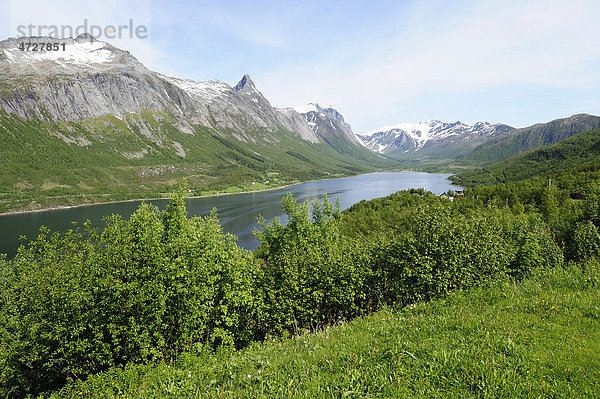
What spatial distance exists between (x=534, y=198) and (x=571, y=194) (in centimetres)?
1070

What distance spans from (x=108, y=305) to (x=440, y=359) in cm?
1656

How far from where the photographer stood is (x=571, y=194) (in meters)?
94.8

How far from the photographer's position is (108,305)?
1552 centimetres

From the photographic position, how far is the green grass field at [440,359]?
249 inches

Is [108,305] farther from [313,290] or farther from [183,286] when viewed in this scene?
[313,290]

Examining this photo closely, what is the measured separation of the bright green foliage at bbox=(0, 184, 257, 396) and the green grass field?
4.35 metres

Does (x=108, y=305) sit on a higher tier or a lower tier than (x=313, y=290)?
higher

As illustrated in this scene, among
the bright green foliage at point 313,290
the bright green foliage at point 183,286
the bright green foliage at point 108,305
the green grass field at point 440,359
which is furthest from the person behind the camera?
the bright green foliage at point 313,290

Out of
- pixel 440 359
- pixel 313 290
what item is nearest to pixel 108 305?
pixel 313 290

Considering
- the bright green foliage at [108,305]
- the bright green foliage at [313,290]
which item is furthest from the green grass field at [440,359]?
the bright green foliage at [313,290]

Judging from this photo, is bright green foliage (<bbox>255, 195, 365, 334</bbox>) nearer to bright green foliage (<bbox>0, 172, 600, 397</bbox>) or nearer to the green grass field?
bright green foliage (<bbox>0, 172, 600, 397</bbox>)

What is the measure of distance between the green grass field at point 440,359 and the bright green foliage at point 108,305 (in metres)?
4.35

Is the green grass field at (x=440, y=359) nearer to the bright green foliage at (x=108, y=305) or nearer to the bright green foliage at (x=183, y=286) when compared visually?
the bright green foliage at (x=183, y=286)

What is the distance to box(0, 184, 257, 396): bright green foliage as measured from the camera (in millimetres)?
14875
